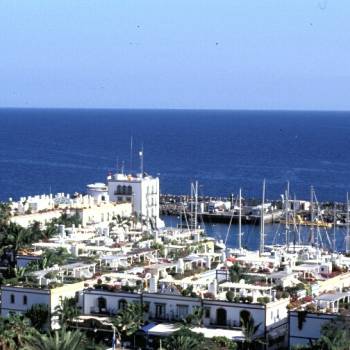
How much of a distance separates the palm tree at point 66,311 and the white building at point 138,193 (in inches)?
1085

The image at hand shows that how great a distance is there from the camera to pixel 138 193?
75.4 m

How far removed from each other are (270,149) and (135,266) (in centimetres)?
14447

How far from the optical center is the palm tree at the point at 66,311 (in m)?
46.1

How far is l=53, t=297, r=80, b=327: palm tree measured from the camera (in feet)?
151

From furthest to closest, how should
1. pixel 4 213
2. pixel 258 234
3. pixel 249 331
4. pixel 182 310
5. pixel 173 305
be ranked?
1. pixel 258 234
2. pixel 4 213
3. pixel 173 305
4. pixel 182 310
5. pixel 249 331

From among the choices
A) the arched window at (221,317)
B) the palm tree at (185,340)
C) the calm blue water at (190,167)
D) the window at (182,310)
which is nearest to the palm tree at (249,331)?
the arched window at (221,317)

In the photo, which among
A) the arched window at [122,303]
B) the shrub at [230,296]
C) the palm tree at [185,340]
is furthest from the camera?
the arched window at [122,303]

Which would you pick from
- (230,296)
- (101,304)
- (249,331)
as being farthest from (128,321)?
(249,331)

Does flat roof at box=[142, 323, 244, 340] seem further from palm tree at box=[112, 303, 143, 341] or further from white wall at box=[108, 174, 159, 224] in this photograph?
white wall at box=[108, 174, 159, 224]

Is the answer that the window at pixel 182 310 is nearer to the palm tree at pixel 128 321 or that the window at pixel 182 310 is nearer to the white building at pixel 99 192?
the palm tree at pixel 128 321

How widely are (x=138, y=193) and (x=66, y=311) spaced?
97.2ft

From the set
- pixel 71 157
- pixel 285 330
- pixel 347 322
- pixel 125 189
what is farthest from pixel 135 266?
pixel 71 157

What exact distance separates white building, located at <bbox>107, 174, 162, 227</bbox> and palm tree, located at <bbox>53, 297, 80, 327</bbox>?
27.5 metres

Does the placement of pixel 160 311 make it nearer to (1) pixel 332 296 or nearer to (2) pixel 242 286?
(2) pixel 242 286
